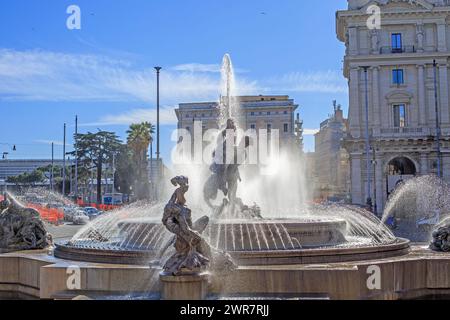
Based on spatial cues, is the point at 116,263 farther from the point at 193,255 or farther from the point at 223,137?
the point at 223,137

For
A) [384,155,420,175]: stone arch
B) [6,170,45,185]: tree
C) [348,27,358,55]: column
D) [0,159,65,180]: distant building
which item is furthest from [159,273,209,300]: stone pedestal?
[0,159,65,180]: distant building

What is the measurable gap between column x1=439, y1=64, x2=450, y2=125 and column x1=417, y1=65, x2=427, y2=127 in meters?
1.49

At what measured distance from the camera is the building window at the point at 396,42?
162 ft

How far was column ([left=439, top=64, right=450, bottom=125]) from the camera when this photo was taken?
47.3m

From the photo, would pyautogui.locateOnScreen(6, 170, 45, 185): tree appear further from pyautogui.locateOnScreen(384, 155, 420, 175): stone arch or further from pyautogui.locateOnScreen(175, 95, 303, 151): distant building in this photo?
pyautogui.locateOnScreen(384, 155, 420, 175): stone arch

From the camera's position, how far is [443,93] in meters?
48.0

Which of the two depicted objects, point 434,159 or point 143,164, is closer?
point 434,159

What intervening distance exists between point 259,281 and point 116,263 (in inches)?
112

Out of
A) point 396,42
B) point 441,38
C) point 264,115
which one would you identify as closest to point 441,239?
point 396,42

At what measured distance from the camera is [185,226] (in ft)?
22.9

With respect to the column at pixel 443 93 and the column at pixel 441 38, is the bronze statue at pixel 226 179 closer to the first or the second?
the column at pixel 443 93
